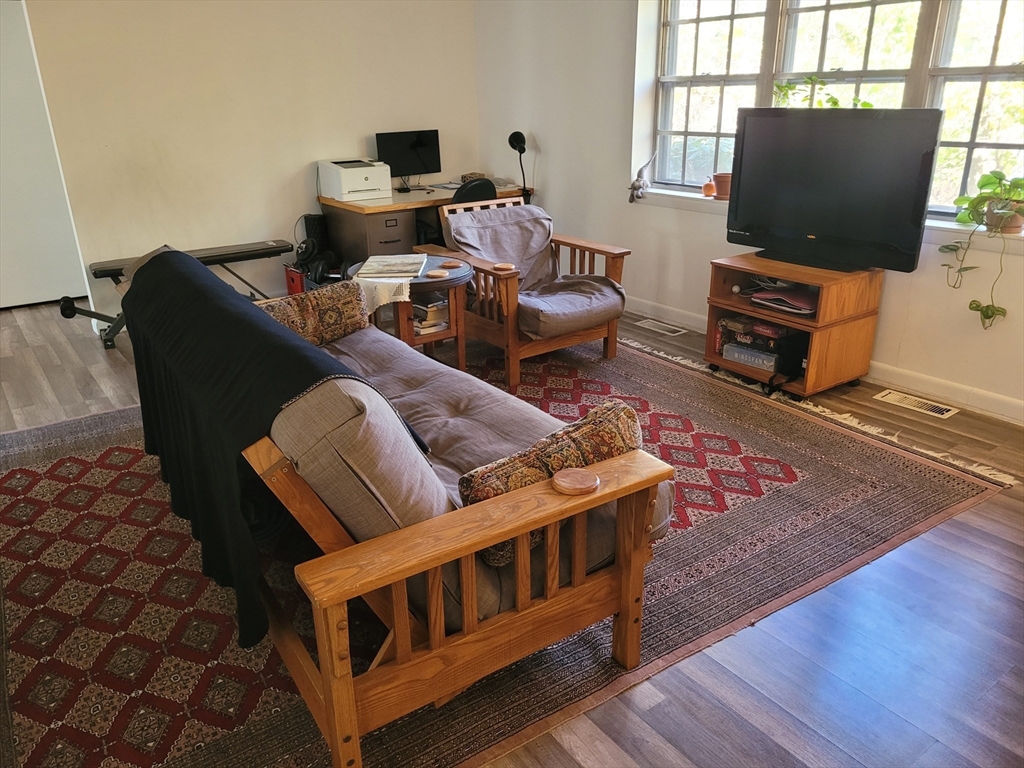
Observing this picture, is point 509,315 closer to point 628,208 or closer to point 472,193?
point 472,193

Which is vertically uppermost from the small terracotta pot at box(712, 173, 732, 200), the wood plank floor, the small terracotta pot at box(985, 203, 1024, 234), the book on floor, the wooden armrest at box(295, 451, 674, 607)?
the small terracotta pot at box(712, 173, 732, 200)

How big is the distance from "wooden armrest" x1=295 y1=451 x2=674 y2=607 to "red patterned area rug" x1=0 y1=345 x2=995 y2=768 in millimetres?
551

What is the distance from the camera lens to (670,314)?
4.56 metres

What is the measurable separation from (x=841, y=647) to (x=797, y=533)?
0.53 m

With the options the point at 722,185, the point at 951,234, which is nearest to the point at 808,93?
the point at 722,185

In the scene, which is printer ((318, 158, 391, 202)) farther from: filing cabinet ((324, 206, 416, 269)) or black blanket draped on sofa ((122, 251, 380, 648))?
→ black blanket draped on sofa ((122, 251, 380, 648))

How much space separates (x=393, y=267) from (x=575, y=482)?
2154 mm

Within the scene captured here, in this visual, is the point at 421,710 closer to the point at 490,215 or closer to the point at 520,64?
the point at 490,215

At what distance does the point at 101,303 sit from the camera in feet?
14.9

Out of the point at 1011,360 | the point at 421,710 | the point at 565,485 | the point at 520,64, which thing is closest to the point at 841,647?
the point at 565,485

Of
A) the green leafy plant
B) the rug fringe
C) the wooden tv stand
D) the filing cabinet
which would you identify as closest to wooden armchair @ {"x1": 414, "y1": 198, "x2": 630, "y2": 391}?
the rug fringe

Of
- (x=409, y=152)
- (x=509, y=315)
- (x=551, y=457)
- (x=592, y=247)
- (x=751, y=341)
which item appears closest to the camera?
(x=551, y=457)

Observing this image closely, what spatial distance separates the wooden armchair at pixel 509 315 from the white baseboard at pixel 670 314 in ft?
2.40

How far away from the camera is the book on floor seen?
3.37 metres
